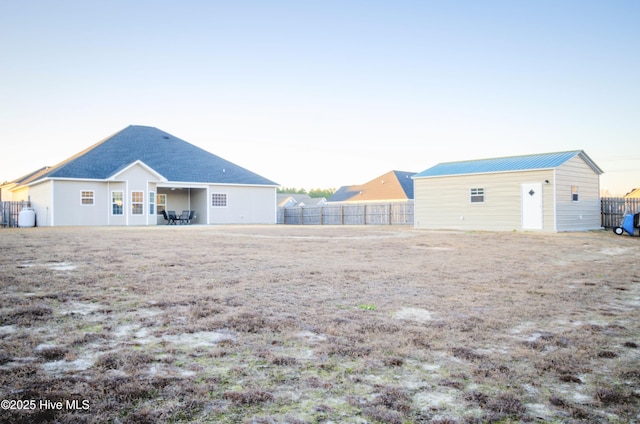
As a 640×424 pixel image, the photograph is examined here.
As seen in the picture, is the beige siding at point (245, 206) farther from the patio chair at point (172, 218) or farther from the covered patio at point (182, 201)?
the patio chair at point (172, 218)

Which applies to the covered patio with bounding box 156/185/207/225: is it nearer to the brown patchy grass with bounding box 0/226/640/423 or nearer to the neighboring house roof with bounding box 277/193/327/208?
the brown patchy grass with bounding box 0/226/640/423

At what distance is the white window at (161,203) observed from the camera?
30.1 m

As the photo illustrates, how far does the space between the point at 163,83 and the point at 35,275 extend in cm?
1694

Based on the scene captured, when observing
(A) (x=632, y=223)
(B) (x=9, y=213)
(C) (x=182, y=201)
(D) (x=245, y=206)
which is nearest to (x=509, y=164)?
(A) (x=632, y=223)

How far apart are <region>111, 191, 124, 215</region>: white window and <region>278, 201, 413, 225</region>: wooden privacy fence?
14092 mm

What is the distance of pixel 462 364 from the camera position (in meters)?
3.01

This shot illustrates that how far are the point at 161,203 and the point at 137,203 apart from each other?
3.40 metres

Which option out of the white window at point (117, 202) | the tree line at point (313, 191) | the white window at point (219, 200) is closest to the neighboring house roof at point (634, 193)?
the white window at point (219, 200)

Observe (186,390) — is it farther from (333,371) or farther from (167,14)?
(167,14)

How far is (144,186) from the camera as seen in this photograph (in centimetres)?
2692

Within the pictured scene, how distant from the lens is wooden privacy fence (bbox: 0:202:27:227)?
2709cm

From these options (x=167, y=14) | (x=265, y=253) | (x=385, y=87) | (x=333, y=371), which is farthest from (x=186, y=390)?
(x=385, y=87)

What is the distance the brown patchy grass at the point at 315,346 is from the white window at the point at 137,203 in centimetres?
2130

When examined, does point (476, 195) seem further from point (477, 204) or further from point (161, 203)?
point (161, 203)
